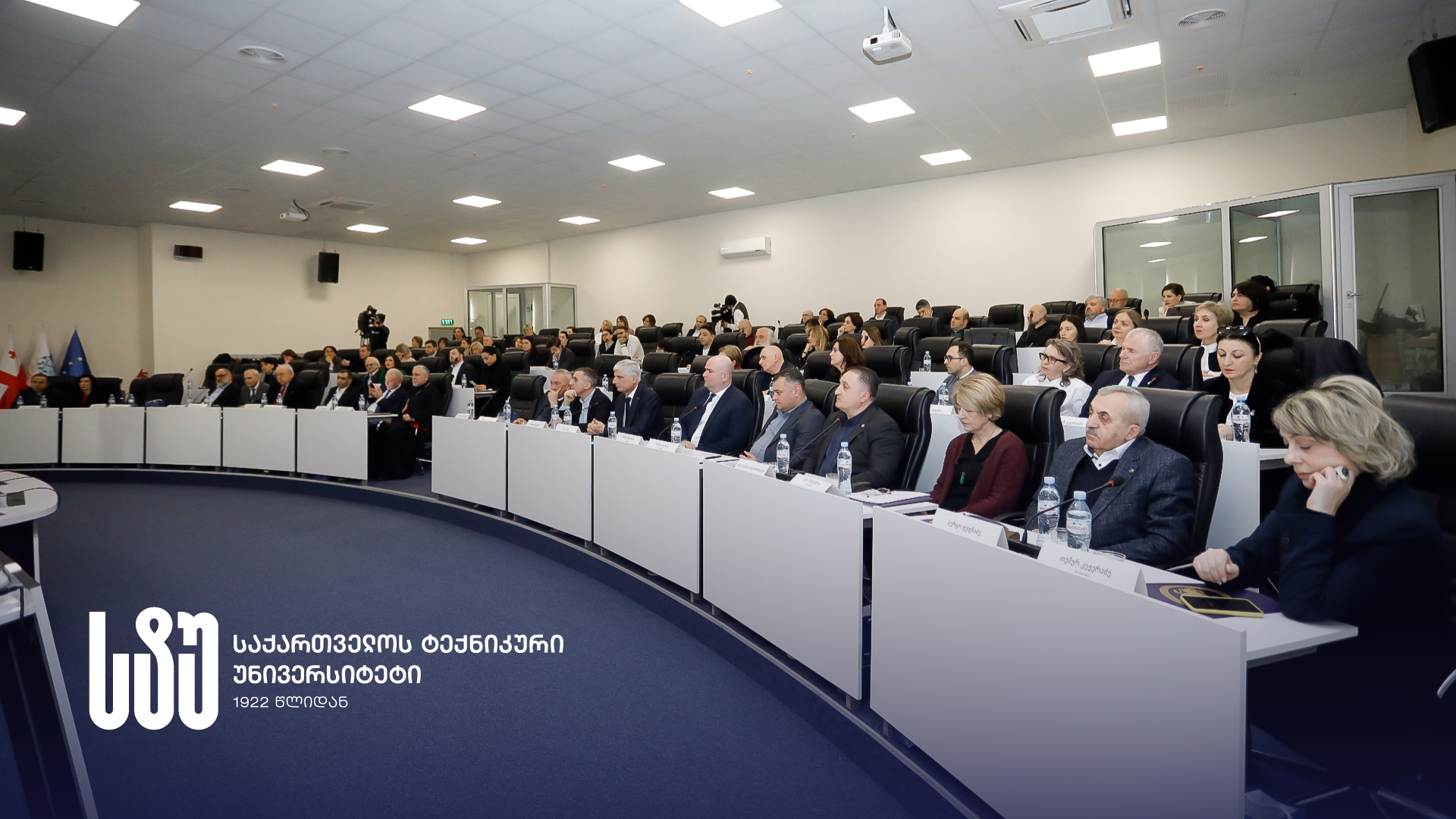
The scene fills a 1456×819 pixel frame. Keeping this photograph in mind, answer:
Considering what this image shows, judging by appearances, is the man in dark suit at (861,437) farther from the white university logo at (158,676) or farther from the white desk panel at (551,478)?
the white university logo at (158,676)

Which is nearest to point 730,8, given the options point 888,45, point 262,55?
point 888,45

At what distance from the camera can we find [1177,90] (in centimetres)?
683

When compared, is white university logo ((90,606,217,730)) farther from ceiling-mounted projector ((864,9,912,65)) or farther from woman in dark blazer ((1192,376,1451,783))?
ceiling-mounted projector ((864,9,912,65))

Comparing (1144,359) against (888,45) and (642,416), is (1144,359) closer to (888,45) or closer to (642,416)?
(888,45)

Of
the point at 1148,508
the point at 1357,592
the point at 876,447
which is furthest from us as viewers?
the point at 876,447

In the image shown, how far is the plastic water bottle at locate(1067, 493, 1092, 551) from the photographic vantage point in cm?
200

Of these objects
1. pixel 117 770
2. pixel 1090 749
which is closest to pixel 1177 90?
pixel 1090 749

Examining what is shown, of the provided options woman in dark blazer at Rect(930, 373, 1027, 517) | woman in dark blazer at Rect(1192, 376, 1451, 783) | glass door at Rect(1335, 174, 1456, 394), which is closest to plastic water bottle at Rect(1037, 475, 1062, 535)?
woman in dark blazer at Rect(930, 373, 1027, 517)

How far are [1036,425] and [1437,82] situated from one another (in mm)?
4728

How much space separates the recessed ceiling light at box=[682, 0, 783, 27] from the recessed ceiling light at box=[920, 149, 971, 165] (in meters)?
4.45

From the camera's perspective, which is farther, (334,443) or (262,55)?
(334,443)

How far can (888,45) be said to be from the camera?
Answer: 4609mm

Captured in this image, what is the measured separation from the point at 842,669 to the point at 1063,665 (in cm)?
90

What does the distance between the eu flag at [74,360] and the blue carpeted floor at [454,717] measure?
9.95m
